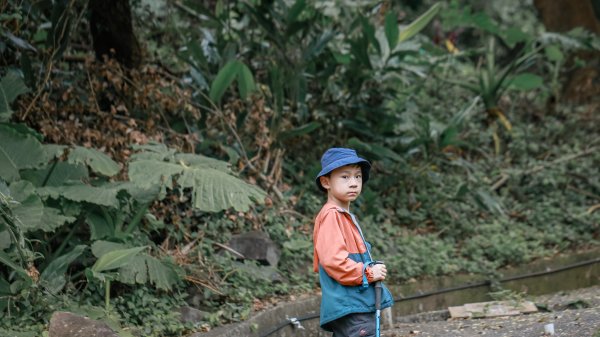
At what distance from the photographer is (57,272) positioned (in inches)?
211

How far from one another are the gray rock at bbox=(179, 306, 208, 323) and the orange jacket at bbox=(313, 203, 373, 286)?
1.62 metres

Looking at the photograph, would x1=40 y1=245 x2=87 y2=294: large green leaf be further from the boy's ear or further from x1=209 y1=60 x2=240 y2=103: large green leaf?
x1=209 y1=60 x2=240 y2=103: large green leaf

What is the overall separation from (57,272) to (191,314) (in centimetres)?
91

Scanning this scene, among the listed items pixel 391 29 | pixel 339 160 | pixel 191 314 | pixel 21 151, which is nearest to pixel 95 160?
pixel 21 151

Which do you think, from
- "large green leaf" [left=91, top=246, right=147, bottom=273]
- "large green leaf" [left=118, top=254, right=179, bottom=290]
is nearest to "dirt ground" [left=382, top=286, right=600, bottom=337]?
"large green leaf" [left=118, top=254, right=179, bottom=290]

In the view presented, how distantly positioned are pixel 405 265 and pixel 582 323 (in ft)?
7.59

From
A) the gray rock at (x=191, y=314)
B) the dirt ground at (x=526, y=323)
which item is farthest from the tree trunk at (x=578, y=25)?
the gray rock at (x=191, y=314)

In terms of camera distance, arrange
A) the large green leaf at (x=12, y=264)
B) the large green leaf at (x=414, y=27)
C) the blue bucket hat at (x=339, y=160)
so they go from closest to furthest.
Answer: the blue bucket hat at (x=339, y=160) → the large green leaf at (x=12, y=264) → the large green leaf at (x=414, y=27)

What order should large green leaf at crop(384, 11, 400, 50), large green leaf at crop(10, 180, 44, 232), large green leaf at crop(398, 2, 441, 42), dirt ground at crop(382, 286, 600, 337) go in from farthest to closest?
large green leaf at crop(398, 2, 441, 42), large green leaf at crop(384, 11, 400, 50), dirt ground at crop(382, 286, 600, 337), large green leaf at crop(10, 180, 44, 232)

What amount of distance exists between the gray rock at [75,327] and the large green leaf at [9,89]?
2.00 m

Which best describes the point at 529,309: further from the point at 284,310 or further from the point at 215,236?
the point at 215,236

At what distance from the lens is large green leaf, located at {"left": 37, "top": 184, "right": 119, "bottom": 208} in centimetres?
548

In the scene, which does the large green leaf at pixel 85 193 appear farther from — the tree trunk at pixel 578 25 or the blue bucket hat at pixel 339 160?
the tree trunk at pixel 578 25

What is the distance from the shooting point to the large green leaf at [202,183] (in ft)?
17.9
